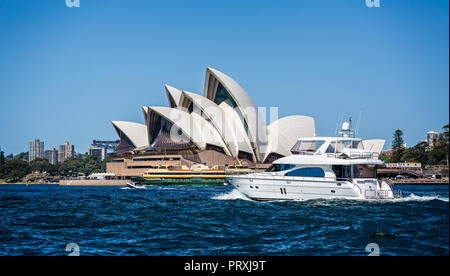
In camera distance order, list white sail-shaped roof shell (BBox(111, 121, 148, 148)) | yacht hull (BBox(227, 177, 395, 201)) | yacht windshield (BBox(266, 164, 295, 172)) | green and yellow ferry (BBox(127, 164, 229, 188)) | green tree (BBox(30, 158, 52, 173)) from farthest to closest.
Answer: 1. green tree (BBox(30, 158, 52, 173))
2. white sail-shaped roof shell (BBox(111, 121, 148, 148))
3. green and yellow ferry (BBox(127, 164, 229, 188))
4. yacht windshield (BBox(266, 164, 295, 172))
5. yacht hull (BBox(227, 177, 395, 201))

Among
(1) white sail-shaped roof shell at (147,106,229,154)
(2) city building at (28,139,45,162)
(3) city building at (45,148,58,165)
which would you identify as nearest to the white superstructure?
(1) white sail-shaped roof shell at (147,106,229,154)

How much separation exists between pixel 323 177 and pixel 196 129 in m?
47.8

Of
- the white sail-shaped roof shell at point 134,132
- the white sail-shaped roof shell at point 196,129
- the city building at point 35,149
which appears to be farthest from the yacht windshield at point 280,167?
the city building at point 35,149

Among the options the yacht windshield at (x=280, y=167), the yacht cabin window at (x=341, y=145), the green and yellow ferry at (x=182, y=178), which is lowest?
the green and yellow ferry at (x=182, y=178)

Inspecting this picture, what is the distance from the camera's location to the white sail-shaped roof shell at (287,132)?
6975cm

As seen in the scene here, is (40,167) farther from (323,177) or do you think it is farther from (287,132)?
(323,177)

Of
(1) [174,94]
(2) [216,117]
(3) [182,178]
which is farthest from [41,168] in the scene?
(3) [182,178]

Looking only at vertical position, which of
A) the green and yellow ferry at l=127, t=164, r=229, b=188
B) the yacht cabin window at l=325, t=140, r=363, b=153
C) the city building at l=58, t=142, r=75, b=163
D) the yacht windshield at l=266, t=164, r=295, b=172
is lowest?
the green and yellow ferry at l=127, t=164, r=229, b=188

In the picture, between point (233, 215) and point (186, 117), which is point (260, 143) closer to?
point (186, 117)

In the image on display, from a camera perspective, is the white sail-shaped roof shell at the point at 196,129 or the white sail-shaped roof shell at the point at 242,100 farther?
the white sail-shaped roof shell at the point at 196,129

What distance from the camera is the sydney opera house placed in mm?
67500

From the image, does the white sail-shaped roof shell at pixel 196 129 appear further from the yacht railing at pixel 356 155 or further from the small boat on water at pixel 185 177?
the yacht railing at pixel 356 155

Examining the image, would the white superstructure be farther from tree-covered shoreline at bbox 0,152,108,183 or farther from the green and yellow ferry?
tree-covered shoreline at bbox 0,152,108,183

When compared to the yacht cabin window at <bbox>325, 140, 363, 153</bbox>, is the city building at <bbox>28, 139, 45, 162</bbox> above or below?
above
